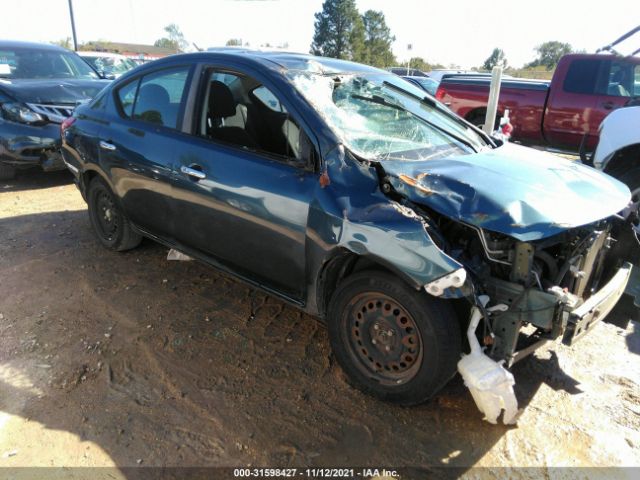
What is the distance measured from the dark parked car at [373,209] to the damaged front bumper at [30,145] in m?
3.66

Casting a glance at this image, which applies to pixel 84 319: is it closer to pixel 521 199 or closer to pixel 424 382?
pixel 424 382

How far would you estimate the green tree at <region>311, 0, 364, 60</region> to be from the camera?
60438 mm

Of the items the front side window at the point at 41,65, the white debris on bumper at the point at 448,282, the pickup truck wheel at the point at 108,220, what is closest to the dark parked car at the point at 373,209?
the white debris on bumper at the point at 448,282

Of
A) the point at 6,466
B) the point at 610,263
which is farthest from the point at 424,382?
the point at 6,466

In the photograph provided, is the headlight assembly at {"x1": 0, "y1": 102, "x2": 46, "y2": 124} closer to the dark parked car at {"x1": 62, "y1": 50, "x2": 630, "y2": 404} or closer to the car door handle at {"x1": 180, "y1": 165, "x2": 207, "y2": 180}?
the dark parked car at {"x1": 62, "y1": 50, "x2": 630, "y2": 404}

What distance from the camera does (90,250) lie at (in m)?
4.82

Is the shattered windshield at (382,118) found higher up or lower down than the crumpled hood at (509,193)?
higher up

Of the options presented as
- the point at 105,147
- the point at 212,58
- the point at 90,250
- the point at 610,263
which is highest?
the point at 212,58

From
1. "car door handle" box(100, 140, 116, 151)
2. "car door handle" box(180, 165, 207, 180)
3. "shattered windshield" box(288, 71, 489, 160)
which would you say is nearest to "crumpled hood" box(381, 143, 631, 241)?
"shattered windshield" box(288, 71, 489, 160)

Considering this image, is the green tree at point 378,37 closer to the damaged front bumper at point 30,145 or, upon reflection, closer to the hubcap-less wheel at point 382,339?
the damaged front bumper at point 30,145

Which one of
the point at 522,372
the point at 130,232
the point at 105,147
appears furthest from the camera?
the point at 130,232

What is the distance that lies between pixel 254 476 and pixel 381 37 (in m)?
70.8

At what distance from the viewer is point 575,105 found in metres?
8.37

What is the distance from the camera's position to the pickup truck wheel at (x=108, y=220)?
4457 mm
